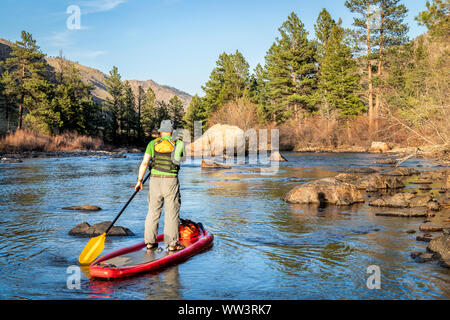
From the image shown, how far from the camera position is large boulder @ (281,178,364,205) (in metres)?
11.9

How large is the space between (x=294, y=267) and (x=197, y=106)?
74.4 metres

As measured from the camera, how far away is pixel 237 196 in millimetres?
13875

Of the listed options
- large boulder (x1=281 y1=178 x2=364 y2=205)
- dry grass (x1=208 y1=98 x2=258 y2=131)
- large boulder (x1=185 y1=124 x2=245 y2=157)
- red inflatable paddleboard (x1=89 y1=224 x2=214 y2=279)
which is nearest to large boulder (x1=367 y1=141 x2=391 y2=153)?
large boulder (x1=185 y1=124 x2=245 y2=157)

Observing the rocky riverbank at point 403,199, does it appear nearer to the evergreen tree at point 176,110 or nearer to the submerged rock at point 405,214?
the submerged rock at point 405,214

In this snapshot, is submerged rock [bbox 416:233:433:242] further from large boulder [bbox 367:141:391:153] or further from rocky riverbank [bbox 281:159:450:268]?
large boulder [bbox 367:141:391:153]

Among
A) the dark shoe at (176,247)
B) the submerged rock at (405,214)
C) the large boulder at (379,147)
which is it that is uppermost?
the large boulder at (379,147)

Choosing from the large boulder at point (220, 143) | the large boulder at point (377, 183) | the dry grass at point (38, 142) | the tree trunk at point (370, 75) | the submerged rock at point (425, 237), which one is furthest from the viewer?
the tree trunk at point (370, 75)

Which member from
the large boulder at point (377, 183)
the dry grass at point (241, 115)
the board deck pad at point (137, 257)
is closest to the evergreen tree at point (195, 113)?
the dry grass at point (241, 115)

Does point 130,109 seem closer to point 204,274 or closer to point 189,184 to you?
point 189,184

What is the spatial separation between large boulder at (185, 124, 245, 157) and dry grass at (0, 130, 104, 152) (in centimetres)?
1508

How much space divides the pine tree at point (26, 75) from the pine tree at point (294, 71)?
28817 mm

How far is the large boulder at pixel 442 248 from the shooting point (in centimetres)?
611

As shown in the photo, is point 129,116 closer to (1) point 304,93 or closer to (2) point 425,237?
(1) point 304,93

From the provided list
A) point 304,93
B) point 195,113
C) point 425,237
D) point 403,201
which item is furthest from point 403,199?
point 195,113
